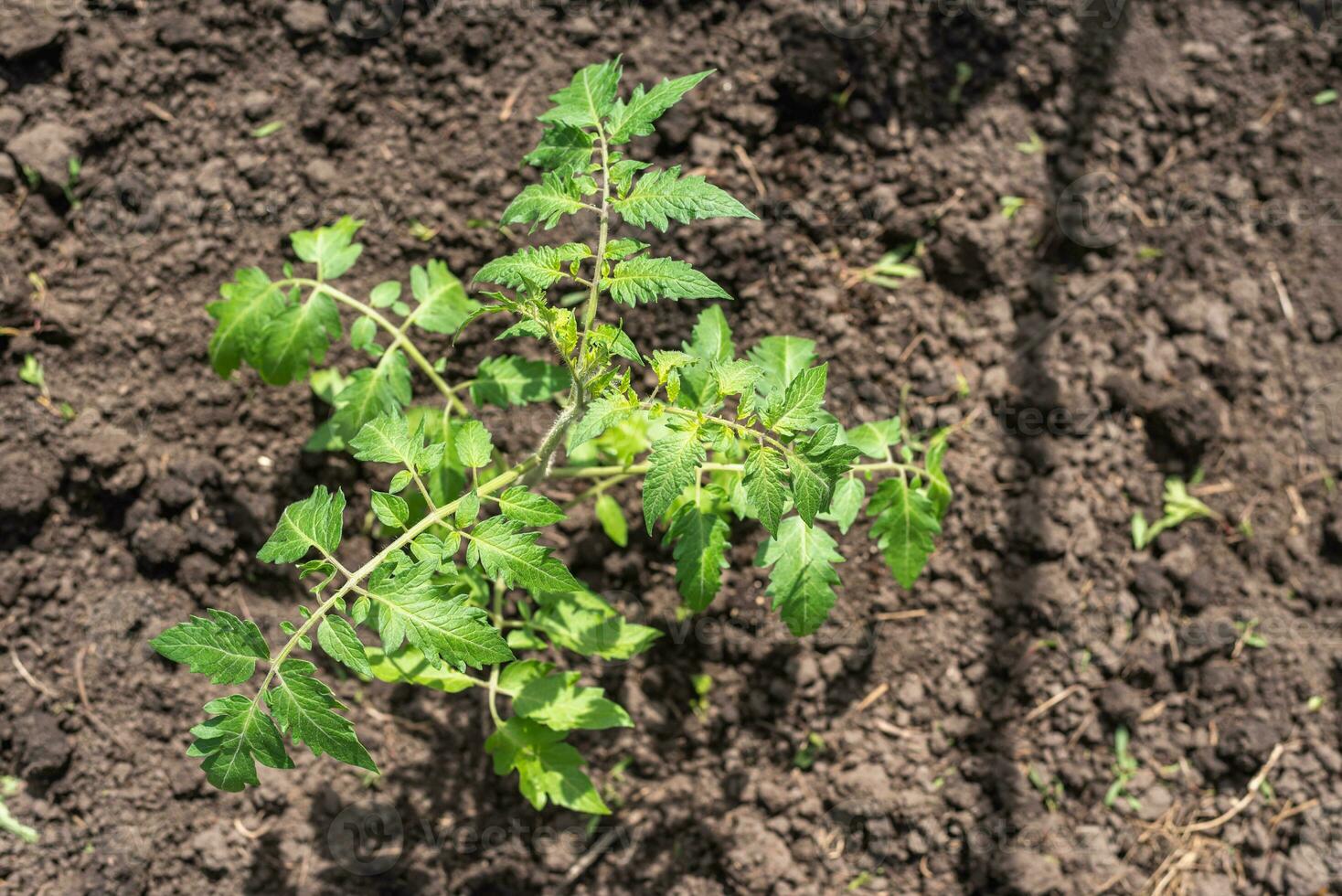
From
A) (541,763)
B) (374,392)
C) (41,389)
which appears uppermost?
(374,392)

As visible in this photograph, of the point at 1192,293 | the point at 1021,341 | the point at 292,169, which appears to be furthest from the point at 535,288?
the point at 1192,293

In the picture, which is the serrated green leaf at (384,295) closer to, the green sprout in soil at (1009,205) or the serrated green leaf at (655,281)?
the serrated green leaf at (655,281)

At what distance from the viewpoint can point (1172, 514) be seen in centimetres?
350

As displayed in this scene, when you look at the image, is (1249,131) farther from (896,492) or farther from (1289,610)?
(896,492)

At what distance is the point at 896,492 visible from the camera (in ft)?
8.48

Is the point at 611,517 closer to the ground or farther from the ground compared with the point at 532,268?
closer to the ground

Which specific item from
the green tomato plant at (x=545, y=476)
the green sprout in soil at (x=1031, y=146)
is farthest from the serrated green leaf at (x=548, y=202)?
the green sprout in soil at (x=1031, y=146)

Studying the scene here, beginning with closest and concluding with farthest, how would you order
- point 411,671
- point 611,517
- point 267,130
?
1. point 411,671
2. point 611,517
3. point 267,130

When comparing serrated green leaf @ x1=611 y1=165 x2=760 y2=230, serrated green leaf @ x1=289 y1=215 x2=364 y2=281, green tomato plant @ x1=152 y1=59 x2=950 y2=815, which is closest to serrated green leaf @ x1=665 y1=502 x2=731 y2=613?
green tomato plant @ x1=152 y1=59 x2=950 y2=815

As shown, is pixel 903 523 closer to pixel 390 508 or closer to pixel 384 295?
pixel 390 508

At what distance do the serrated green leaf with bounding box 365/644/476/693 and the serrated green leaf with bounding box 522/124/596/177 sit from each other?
46.6 inches

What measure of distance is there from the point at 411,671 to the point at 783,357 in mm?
1235

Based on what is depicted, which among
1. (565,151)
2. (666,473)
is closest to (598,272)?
(565,151)

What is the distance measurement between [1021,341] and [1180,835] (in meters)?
1.64
